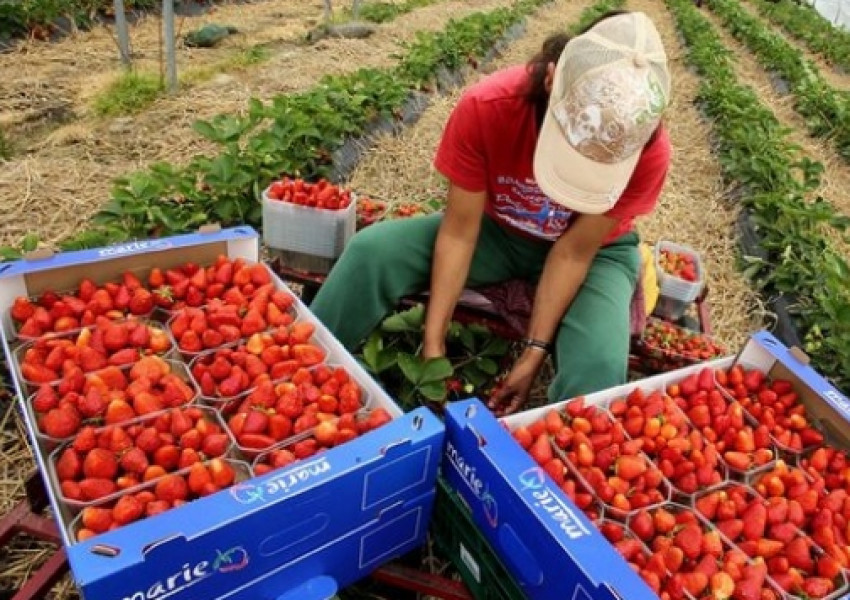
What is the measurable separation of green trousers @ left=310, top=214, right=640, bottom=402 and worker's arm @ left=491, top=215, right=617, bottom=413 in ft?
0.16

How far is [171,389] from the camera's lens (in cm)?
187

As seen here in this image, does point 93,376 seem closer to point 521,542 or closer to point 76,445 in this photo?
point 76,445

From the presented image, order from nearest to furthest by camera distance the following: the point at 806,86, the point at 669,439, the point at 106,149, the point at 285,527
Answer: the point at 285,527, the point at 669,439, the point at 106,149, the point at 806,86

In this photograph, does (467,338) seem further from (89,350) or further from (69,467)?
(69,467)

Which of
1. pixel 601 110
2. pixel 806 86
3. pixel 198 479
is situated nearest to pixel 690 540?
pixel 601 110

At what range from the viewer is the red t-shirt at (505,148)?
88.1 inches

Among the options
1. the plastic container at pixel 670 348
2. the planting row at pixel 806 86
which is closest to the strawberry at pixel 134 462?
the plastic container at pixel 670 348

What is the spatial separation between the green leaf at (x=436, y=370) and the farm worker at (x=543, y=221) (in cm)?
15

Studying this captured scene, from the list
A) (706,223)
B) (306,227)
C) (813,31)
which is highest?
(306,227)

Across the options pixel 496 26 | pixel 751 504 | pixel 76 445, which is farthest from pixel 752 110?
pixel 76 445

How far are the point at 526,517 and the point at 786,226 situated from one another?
3.70m

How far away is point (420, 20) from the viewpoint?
11.6 metres

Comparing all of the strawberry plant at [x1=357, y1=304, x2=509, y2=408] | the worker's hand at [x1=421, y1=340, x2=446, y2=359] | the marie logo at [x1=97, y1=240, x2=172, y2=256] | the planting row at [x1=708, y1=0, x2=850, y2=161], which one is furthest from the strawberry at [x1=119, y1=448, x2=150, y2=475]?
the planting row at [x1=708, y1=0, x2=850, y2=161]

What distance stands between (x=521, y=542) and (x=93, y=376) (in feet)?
3.97
